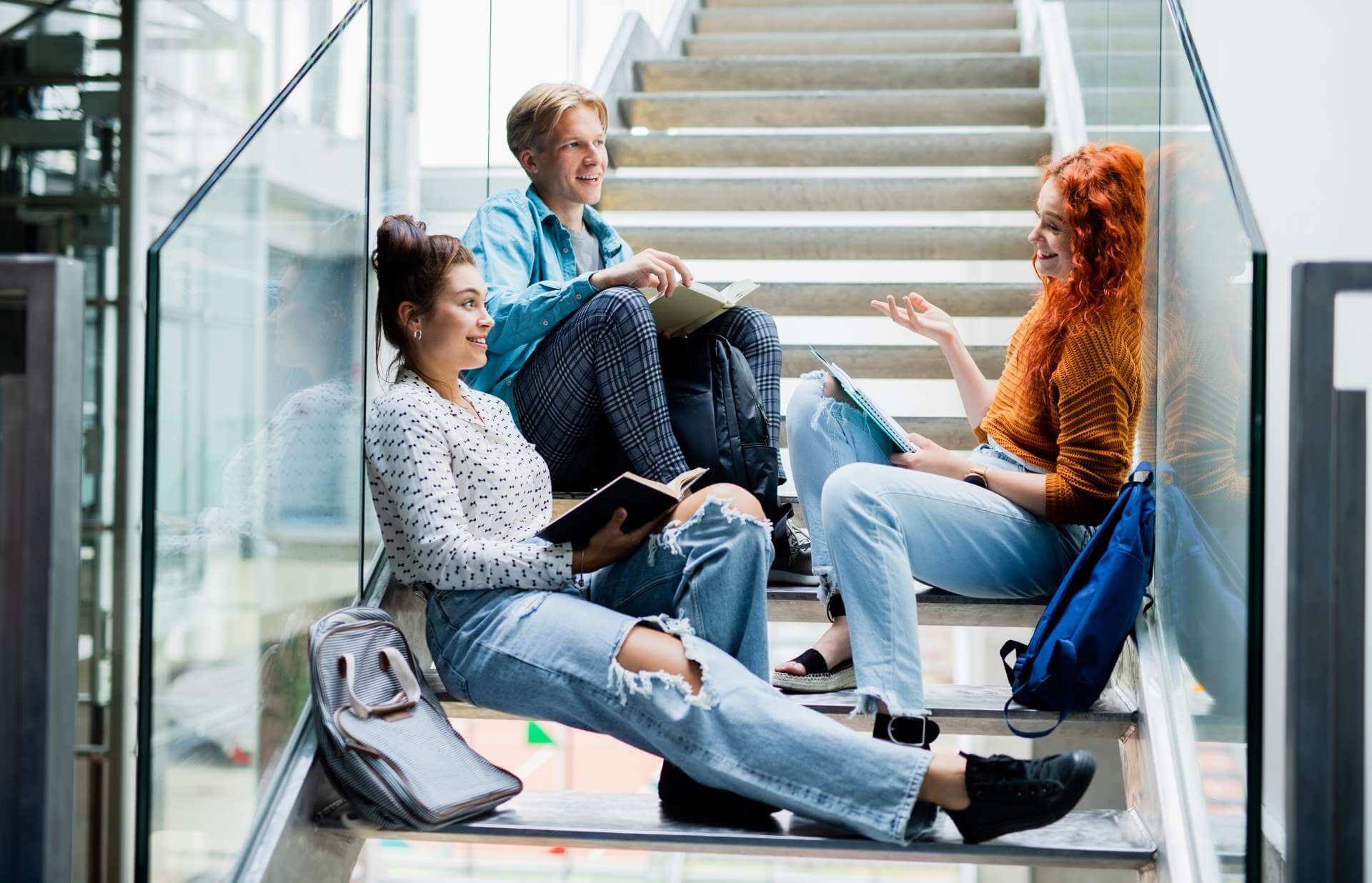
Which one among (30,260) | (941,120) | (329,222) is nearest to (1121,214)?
(329,222)

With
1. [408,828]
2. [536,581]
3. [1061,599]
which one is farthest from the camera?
[1061,599]

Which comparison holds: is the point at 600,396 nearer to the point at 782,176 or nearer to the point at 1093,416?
the point at 1093,416

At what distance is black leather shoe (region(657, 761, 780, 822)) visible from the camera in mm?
1629

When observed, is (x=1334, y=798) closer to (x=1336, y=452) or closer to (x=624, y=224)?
(x=1336, y=452)

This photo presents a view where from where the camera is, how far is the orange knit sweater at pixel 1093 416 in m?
1.93

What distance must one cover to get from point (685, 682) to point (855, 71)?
3.22 meters

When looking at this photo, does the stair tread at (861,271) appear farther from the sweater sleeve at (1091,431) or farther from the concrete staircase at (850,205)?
the sweater sleeve at (1091,431)

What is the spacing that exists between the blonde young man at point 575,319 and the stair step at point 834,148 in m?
1.37

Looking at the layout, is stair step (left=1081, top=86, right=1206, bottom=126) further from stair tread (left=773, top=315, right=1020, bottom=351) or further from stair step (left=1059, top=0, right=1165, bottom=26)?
stair tread (left=773, top=315, right=1020, bottom=351)

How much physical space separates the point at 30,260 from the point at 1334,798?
139 cm

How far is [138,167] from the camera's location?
3.52 metres

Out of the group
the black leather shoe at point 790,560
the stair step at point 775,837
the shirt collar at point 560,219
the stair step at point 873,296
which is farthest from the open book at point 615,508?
the stair step at point 873,296

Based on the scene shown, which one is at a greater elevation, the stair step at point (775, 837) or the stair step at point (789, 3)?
the stair step at point (789, 3)

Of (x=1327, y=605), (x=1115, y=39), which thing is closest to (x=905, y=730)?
(x=1327, y=605)
